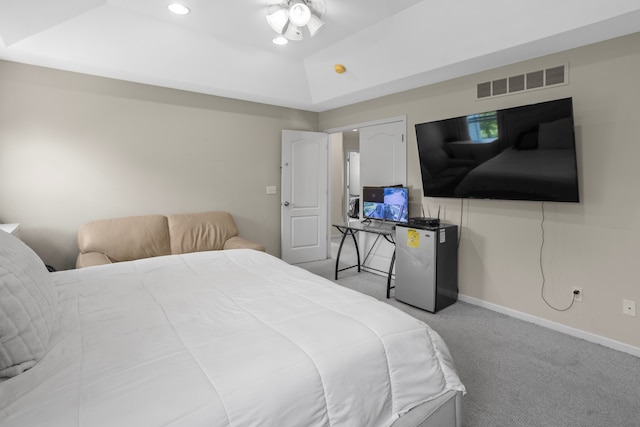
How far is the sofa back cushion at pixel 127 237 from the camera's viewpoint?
11.4ft

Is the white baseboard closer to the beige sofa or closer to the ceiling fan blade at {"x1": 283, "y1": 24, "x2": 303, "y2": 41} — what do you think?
the beige sofa

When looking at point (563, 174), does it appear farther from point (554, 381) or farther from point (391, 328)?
point (391, 328)

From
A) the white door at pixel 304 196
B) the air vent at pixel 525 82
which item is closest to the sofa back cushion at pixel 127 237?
the white door at pixel 304 196

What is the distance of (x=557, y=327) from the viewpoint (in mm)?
2961

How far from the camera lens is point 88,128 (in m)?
3.59

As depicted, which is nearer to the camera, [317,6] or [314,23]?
[317,6]

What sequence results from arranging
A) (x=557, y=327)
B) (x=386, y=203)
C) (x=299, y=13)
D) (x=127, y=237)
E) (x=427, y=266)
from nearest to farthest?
(x=299, y=13)
(x=557, y=327)
(x=427, y=266)
(x=127, y=237)
(x=386, y=203)

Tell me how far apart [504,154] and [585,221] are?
86 centimetres

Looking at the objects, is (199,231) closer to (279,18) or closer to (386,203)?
(386,203)

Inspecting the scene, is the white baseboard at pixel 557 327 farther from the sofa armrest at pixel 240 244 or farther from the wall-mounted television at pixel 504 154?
the sofa armrest at pixel 240 244

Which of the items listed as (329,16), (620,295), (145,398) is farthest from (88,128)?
(620,295)

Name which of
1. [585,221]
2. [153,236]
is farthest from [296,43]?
[585,221]

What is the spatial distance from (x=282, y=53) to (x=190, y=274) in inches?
116

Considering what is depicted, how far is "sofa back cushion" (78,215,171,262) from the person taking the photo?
136 inches
